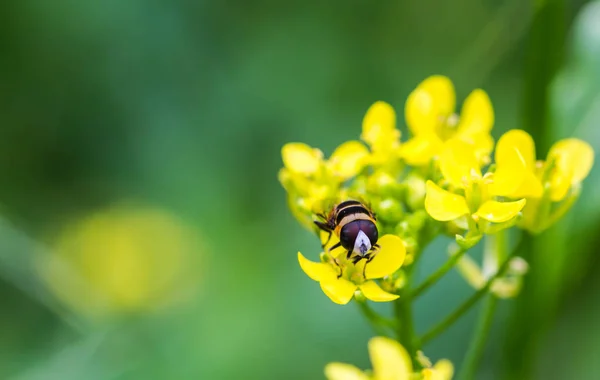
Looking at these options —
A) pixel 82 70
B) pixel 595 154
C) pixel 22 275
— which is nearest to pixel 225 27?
pixel 82 70

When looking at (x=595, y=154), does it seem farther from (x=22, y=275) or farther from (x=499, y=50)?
(x=22, y=275)

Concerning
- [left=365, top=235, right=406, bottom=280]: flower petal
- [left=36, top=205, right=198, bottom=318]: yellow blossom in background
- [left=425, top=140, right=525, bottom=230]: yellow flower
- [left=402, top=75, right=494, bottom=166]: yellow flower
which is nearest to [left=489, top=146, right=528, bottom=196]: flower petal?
[left=425, top=140, right=525, bottom=230]: yellow flower

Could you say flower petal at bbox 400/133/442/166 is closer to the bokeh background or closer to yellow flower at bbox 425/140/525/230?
yellow flower at bbox 425/140/525/230

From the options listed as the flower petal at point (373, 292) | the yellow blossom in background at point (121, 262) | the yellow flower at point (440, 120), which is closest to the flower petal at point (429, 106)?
the yellow flower at point (440, 120)

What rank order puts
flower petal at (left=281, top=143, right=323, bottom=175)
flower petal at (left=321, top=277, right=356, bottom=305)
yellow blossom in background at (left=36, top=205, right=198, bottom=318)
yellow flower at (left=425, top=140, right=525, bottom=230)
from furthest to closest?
yellow blossom in background at (left=36, top=205, right=198, bottom=318), flower petal at (left=281, top=143, right=323, bottom=175), yellow flower at (left=425, top=140, right=525, bottom=230), flower petal at (left=321, top=277, right=356, bottom=305)

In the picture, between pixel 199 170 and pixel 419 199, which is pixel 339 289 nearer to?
pixel 419 199

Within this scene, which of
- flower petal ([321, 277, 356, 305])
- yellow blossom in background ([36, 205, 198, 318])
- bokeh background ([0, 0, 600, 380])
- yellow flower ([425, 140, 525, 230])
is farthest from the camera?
yellow blossom in background ([36, 205, 198, 318])
